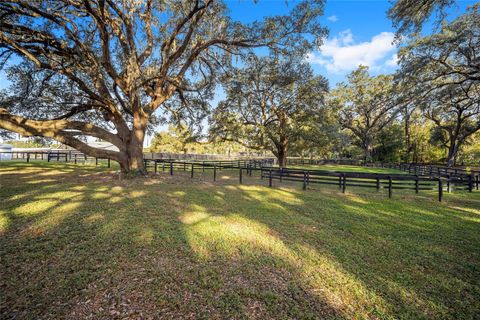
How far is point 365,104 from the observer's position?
37438 mm

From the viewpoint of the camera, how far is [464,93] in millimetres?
23625

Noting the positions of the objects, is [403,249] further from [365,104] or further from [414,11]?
[365,104]

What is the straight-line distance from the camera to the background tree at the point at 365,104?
3566 cm

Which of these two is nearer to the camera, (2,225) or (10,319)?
(10,319)

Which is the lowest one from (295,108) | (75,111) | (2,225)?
(2,225)

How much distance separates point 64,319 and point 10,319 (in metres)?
0.62

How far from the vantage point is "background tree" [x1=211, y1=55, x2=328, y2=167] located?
1858 cm

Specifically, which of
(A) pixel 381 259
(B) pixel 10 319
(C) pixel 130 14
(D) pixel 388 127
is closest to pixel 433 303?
(A) pixel 381 259

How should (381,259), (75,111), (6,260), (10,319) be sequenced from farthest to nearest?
(75,111), (381,259), (6,260), (10,319)

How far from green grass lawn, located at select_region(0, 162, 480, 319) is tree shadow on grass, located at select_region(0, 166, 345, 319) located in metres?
0.02

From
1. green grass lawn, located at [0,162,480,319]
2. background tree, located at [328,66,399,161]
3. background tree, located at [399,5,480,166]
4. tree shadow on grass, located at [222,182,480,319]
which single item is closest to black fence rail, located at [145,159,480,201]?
tree shadow on grass, located at [222,182,480,319]

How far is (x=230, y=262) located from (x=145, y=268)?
1438 millimetres

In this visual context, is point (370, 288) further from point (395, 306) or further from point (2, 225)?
point (2, 225)

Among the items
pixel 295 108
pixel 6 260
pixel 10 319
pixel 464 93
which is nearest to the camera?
pixel 10 319
